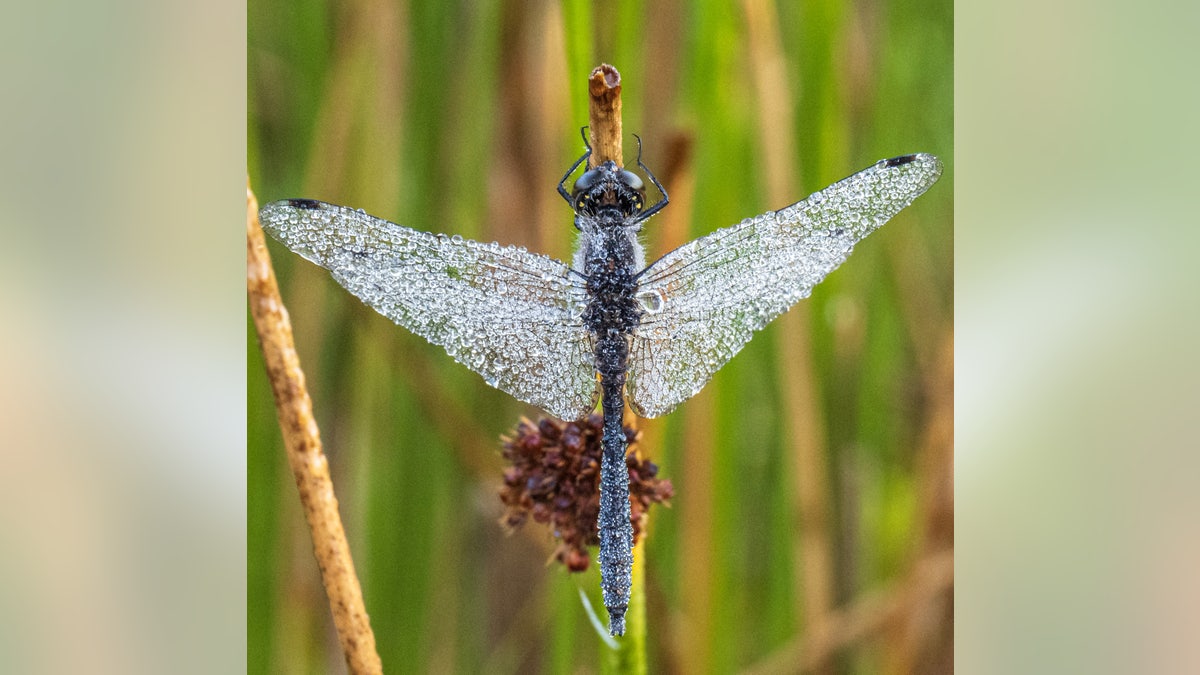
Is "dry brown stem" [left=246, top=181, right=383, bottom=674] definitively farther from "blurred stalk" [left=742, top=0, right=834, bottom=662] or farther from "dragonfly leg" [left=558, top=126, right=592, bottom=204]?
"blurred stalk" [left=742, top=0, right=834, bottom=662]

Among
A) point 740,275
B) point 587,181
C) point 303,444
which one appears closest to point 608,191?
point 587,181

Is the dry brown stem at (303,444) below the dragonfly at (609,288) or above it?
below

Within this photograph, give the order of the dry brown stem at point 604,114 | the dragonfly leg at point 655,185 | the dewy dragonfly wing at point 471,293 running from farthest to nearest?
the dragonfly leg at point 655,185 → the dewy dragonfly wing at point 471,293 → the dry brown stem at point 604,114

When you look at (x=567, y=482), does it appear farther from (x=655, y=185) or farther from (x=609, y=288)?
(x=655, y=185)

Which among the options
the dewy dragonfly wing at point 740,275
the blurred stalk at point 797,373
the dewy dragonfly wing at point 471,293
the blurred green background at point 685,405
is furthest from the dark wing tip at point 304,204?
the blurred stalk at point 797,373

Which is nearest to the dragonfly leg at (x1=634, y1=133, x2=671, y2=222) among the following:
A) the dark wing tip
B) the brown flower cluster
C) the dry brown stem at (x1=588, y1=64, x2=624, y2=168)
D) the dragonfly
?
the dragonfly

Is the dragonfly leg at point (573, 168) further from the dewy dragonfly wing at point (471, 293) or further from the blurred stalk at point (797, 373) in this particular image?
the blurred stalk at point (797, 373)

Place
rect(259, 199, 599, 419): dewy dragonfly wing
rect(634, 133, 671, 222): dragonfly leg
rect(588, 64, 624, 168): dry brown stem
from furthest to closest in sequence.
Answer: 1. rect(634, 133, 671, 222): dragonfly leg
2. rect(259, 199, 599, 419): dewy dragonfly wing
3. rect(588, 64, 624, 168): dry brown stem
